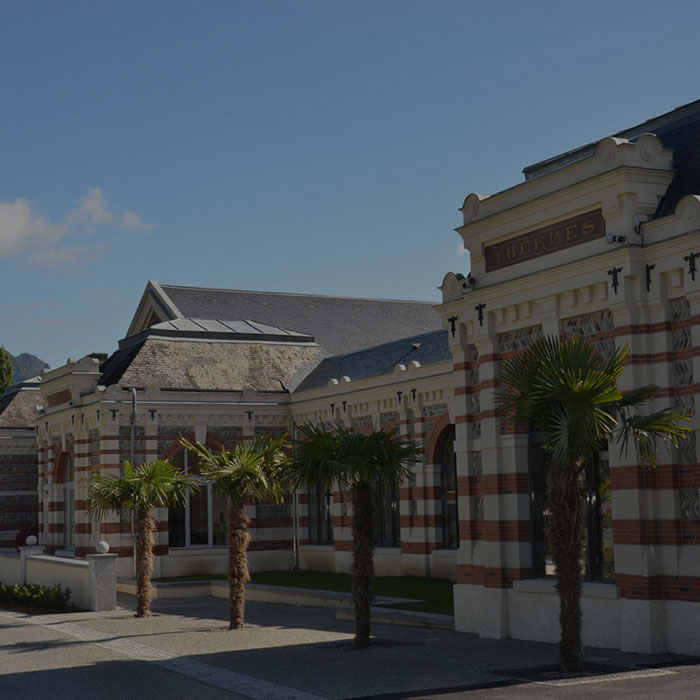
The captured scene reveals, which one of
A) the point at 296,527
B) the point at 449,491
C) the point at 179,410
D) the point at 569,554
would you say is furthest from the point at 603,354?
the point at 296,527

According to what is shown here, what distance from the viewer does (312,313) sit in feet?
140

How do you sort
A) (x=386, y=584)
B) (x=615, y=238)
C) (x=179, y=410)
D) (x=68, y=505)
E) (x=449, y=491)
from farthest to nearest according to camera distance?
(x=68, y=505) → (x=179, y=410) → (x=449, y=491) → (x=386, y=584) → (x=615, y=238)

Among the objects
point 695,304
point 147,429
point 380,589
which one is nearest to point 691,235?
point 695,304

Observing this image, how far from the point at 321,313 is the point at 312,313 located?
40cm

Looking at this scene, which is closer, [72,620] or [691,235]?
[691,235]

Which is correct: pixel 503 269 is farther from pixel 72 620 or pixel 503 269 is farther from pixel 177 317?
pixel 177 317

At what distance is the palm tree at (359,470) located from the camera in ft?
56.0

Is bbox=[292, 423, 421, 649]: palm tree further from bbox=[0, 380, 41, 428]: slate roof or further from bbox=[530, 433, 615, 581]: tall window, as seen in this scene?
bbox=[0, 380, 41, 428]: slate roof

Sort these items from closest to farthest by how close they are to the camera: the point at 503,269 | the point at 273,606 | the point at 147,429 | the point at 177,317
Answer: the point at 503,269, the point at 273,606, the point at 147,429, the point at 177,317

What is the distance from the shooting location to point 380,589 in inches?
1030

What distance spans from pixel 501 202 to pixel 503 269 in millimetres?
1167

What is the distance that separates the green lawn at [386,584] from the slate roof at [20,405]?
1687 centimetres

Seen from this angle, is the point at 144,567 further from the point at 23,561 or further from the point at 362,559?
the point at 23,561

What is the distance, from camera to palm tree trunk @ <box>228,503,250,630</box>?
20422 mm
